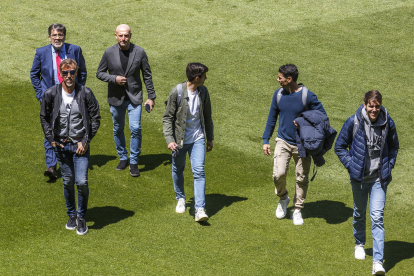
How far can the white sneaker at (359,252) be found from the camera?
601 centimetres

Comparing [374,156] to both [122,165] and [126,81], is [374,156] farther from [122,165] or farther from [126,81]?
[122,165]

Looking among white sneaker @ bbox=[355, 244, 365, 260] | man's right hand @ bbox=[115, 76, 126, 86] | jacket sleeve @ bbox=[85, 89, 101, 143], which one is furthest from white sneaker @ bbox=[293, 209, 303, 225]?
man's right hand @ bbox=[115, 76, 126, 86]

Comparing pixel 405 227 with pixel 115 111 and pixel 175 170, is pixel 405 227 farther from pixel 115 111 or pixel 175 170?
pixel 115 111

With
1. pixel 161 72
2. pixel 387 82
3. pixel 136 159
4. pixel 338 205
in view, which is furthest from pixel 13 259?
pixel 387 82

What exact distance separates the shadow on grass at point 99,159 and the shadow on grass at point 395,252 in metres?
4.32

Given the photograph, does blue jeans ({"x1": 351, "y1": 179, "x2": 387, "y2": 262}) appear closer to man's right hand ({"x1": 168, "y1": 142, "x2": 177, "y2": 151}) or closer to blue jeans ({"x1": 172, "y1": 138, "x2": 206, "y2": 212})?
blue jeans ({"x1": 172, "y1": 138, "x2": 206, "y2": 212})

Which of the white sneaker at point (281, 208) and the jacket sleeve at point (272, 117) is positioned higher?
the jacket sleeve at point (272, 117)

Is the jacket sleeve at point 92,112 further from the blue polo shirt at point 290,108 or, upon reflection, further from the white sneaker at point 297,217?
the white sneaker at point 297,217

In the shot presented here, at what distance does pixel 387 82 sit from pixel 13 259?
31.4 feet

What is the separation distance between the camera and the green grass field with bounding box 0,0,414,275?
5984 millimetres

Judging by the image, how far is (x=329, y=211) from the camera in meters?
7.30

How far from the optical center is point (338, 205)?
24.7 feet

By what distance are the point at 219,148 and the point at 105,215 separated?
3098 millimetres

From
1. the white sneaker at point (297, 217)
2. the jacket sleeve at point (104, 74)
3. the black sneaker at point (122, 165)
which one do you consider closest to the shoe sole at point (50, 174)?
the black sneaker at point (122, 165)
